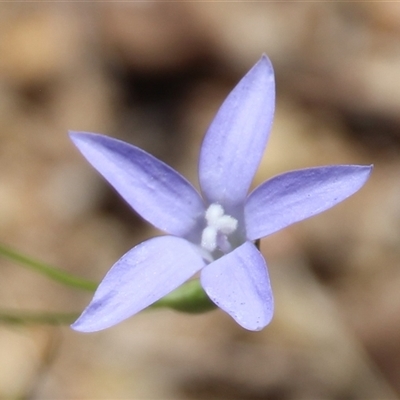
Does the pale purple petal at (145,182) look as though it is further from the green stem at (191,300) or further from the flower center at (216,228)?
the green stem at (191,300)

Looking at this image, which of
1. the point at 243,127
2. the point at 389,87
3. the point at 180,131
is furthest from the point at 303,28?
the point at 243,127

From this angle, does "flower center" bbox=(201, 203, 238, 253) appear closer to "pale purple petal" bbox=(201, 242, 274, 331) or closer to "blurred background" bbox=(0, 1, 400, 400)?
"pale purple petal" bbox=(201, 242, 274, 331)

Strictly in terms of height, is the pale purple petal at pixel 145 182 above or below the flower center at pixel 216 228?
above

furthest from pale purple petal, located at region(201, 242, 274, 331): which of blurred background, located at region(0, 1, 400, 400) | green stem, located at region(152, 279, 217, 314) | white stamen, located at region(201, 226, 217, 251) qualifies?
blurred background, located at region(0, 1, 400, 400)

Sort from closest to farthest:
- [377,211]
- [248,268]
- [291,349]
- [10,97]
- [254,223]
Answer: [248,268] → [254,223] → [291,349] → [377,211] → [10,97]

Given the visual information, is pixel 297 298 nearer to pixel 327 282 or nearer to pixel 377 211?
pixel 327 282

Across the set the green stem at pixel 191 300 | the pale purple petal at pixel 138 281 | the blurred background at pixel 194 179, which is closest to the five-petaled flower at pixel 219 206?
the pale purple petal at pixel 138 281

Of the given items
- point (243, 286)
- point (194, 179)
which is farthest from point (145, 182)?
point (194, 179)

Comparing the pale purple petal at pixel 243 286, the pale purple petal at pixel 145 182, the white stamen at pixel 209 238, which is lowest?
the pale purple petal at pixel 243 286
